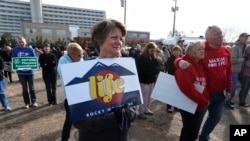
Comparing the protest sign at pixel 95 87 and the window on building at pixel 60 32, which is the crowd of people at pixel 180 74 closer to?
the protest sign at pixel 95 87

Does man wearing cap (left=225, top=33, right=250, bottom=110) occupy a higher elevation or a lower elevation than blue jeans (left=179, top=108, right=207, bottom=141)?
higher

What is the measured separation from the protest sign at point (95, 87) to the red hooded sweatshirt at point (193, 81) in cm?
139

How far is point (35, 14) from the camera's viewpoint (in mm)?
124438

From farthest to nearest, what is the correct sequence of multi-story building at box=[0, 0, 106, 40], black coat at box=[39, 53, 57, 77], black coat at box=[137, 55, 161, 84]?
multi-story building at box=[0, 0, 106, 40], black coat at box=[39, 53, 57, 77], black coat at box=[137, 55, 161, 84]

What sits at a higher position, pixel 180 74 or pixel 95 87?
pixel 95 87

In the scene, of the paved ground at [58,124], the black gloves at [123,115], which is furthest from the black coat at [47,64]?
the black gloves at [123,115]

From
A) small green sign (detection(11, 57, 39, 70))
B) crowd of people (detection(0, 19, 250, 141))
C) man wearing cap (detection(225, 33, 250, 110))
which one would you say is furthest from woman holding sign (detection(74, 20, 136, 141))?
man wearing cap (detection(225, 33, 250, 110))

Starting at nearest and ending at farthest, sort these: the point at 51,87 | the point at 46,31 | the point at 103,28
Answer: the point at 103,28, the point at 51,87, the point at 46,31

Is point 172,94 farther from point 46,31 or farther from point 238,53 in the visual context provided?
point 46,31

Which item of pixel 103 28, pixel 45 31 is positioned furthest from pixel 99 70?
pixel 45 31

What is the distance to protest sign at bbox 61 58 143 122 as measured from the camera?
1538 mm

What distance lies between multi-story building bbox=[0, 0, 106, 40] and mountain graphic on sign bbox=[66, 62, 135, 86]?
409ft

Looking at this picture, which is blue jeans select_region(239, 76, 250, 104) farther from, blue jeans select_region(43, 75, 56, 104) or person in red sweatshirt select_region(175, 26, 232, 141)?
blue jeans select_region(43, 75, 56, 104)

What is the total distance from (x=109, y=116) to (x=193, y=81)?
1.71 metres
